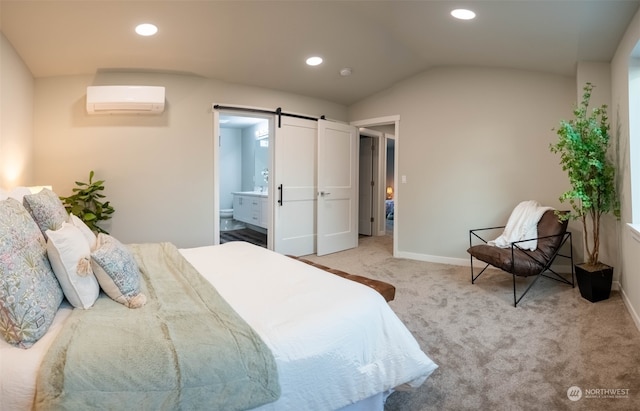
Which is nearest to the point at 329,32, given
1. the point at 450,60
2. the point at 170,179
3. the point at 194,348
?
the point at 450,60

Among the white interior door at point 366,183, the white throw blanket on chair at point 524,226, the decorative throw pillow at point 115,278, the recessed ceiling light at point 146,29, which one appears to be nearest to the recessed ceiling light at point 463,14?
the white throw blanket on chair at point 524,226

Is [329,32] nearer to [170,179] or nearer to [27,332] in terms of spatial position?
[170,179]

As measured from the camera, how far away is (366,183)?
6.73 meters

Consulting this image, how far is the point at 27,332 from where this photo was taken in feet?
3.48

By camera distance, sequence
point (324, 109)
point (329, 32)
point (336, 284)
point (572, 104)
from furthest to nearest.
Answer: point (324, 109)
point (572, 104)
point (329, 32)
point (336, 284)

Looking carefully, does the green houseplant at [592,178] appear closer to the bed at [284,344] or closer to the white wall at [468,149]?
the white wall at [468,149]

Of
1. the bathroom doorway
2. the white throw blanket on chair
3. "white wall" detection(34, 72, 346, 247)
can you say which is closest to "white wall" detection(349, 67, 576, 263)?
the white throw blanket on chair

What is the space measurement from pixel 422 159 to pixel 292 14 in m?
2.47

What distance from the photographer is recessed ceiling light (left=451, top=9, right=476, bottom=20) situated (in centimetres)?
274

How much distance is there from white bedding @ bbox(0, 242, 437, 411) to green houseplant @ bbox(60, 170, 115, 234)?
2.32 m

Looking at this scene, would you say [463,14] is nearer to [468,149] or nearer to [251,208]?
[468,149]

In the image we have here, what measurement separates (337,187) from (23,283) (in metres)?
4.19

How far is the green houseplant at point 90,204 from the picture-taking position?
332 centimetres

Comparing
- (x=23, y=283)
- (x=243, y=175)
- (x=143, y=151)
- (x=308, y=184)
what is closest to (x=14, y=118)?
(x=143, y=151)
